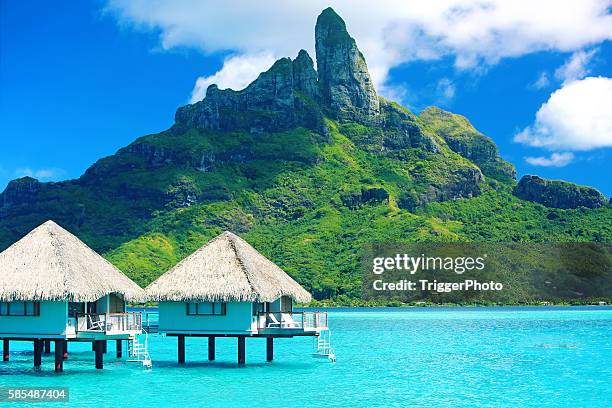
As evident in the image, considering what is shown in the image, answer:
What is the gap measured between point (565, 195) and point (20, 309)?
16238 cm

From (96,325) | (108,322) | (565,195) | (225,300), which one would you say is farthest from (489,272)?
(96,325)

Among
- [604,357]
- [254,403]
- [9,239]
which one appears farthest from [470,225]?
[254,403]

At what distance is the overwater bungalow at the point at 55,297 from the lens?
3609cm

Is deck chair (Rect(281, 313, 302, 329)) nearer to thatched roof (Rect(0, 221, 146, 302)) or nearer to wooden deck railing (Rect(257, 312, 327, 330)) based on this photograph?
wooden deck railing (Rect(257, 312, 327, 330))

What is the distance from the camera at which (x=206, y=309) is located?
3944 cm

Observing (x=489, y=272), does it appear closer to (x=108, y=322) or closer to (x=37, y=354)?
(x=37, y=354)

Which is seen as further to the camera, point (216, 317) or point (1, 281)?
point (216, 317)

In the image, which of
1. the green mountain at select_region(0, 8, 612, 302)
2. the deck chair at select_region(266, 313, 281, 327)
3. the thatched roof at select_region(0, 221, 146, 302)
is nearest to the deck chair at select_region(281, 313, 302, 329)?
the deck chair at select_region(266, 313, 281, 327)

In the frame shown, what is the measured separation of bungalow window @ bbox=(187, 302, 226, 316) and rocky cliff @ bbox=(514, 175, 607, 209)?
155959 mm

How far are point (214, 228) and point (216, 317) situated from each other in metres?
127

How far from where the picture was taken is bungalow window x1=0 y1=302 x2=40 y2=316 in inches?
1446

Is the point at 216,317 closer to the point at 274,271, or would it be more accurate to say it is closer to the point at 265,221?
the point at 274,271

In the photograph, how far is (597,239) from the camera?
162625mm

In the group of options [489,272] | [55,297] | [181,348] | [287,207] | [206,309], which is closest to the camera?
[55,297]
